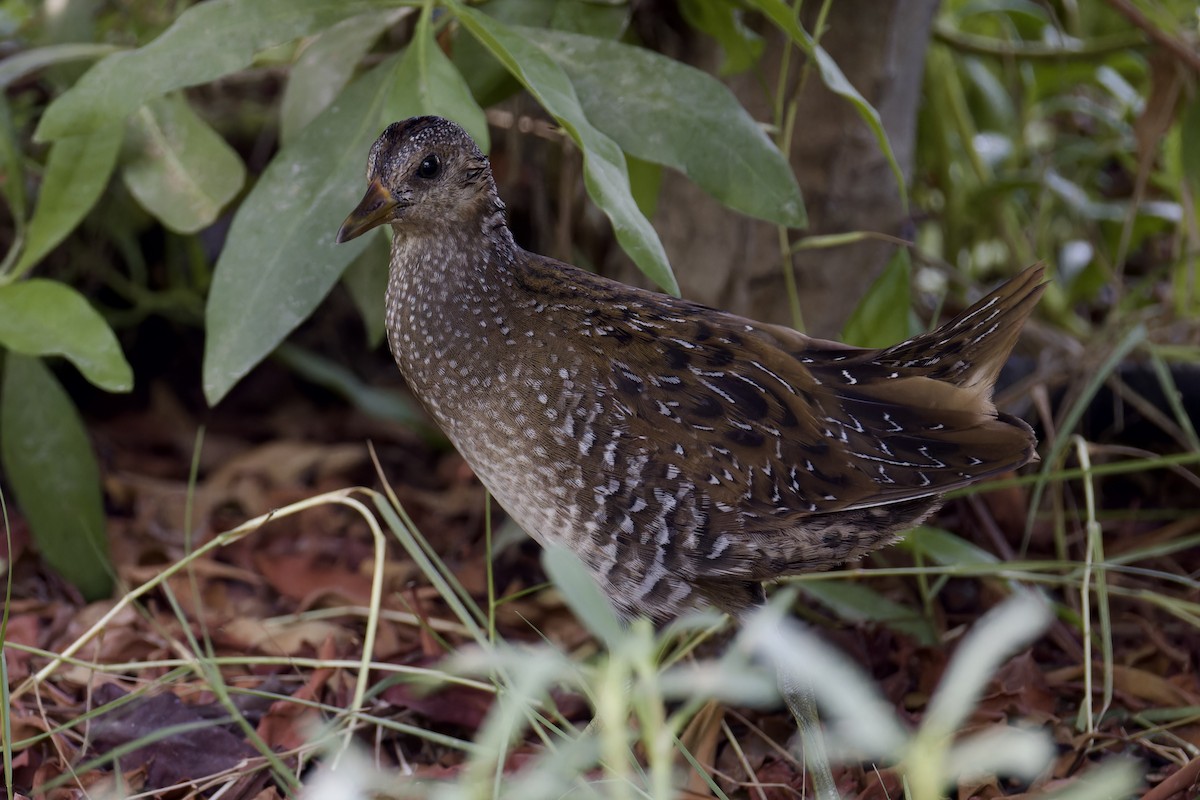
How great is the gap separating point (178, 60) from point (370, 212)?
469mm

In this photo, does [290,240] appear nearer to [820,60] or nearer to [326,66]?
[326,66]

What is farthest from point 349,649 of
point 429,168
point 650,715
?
point 650,715

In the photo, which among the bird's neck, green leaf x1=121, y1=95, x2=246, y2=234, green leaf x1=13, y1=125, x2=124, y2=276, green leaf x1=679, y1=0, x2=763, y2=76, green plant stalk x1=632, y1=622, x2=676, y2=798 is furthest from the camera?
green leaf x1=121, y1=95, x2=246, y2=234

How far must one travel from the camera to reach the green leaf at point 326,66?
2348 mm

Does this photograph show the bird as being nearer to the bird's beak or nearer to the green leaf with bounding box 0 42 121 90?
the bird's beak

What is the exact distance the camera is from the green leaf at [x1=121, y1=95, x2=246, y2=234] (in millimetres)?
2496

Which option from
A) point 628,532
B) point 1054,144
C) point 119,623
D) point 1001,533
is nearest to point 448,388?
point 628,532

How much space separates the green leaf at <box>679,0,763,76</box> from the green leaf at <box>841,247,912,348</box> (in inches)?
18.1

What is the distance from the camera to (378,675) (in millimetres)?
2281

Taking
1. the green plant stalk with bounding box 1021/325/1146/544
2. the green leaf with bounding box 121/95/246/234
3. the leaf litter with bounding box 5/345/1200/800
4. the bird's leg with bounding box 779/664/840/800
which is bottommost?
the leaf litter with bounding box 5/345/1200/800

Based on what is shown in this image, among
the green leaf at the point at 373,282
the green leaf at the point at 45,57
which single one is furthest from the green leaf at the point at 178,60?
the green leaf at the point at 373,282

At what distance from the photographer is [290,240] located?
209cm

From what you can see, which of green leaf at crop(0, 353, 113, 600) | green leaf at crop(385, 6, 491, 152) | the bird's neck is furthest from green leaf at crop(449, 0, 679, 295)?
green leaf at crop(0, 353, 113, 600)

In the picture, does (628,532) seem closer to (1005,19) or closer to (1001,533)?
(1001,533)
